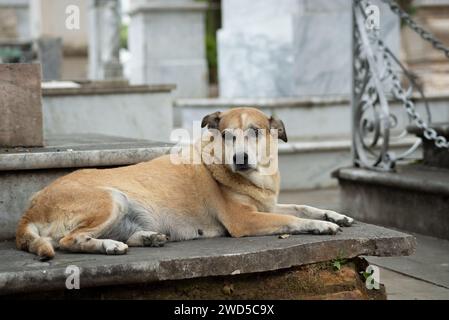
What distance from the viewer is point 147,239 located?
4.91 m

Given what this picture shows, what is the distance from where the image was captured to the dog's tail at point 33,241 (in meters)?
4.56

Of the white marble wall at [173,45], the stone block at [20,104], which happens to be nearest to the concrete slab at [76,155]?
the stone block at [20,104]

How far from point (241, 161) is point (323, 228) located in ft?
1.86

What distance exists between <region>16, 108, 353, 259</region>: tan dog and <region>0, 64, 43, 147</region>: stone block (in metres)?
0.88

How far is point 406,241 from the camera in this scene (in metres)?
4.93

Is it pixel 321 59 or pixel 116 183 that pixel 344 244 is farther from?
pixel 321 59

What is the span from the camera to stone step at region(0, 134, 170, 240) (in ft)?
18.3

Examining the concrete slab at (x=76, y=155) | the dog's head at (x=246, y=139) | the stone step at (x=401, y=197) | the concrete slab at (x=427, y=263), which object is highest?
the dog's head at (x=246, y=139)

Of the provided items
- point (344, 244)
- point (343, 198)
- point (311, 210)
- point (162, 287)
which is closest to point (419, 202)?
point (343, 198)

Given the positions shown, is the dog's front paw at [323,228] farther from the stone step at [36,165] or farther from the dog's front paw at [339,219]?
the stone step at [36,165]

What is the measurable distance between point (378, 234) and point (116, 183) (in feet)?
4.78

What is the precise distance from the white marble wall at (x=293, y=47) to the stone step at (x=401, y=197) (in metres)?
2.47

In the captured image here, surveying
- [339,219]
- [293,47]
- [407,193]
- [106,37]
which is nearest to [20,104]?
[339,219]

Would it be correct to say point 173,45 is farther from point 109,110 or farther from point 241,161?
point 241,161
